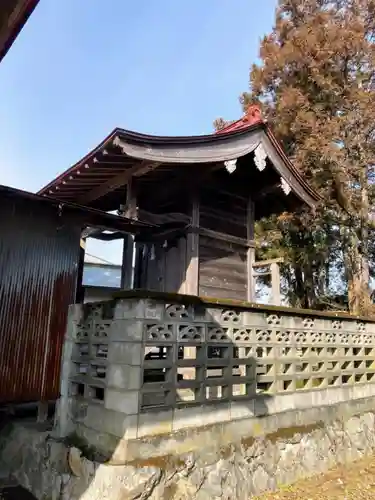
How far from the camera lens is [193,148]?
6.98 m

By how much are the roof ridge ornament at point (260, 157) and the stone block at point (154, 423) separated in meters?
5.15

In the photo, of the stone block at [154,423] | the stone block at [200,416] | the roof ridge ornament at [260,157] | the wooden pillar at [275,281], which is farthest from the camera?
the wooden pillar at [275,281]

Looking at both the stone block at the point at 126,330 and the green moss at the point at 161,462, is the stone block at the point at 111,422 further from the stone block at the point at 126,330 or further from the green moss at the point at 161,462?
the stone block at the point at 126,330

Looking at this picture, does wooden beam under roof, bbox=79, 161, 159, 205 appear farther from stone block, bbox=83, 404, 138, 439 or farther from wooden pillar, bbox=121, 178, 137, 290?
stone block, bbox=83, 404, 138, 439

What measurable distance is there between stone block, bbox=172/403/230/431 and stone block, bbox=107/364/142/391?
70 cm

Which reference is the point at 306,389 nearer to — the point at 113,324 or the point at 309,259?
the point at 113,324

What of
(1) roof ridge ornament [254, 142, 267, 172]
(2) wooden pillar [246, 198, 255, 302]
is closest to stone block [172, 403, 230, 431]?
(2) wooden pillar [246, 198, 255, 302]

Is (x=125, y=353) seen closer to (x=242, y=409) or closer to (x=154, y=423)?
(x=154, y=423)

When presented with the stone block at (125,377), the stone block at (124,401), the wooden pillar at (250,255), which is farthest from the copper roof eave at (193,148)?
the stone block at (124,401)

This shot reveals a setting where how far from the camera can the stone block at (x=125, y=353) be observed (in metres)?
4.43

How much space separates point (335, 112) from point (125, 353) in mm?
12330

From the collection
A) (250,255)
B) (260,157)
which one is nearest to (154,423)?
(250,255)

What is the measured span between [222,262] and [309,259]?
8784 millimetres

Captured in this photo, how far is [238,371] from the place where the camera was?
7184mm
